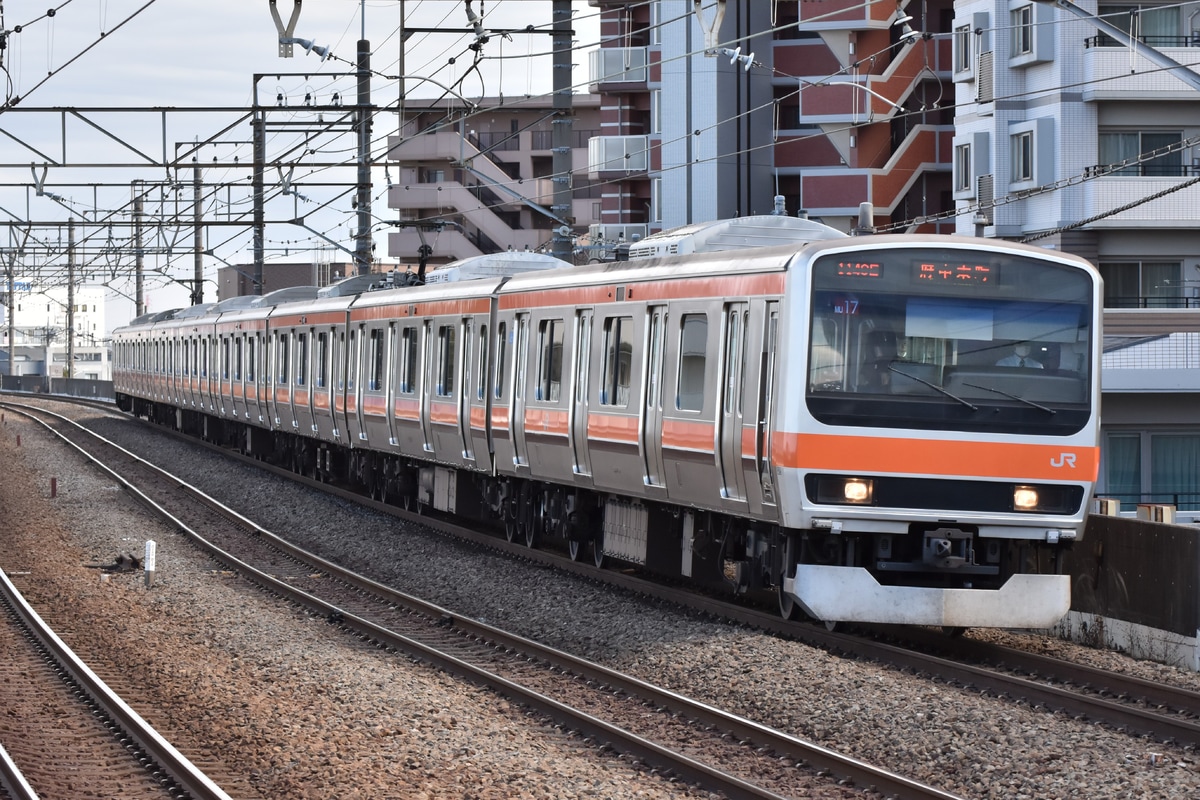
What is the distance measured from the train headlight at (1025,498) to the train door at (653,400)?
11.1 ft

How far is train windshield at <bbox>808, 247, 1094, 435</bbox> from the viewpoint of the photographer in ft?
38.3

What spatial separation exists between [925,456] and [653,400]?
3.31m

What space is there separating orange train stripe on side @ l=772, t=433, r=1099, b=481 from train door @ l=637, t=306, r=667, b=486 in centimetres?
257

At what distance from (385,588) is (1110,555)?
21.3 feet

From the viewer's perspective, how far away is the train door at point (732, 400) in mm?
12688

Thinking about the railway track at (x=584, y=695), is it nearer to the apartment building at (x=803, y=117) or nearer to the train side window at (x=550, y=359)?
the train side window at (x=550, y=359)

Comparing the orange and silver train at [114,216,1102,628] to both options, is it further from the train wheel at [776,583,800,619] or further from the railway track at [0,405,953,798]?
the railway track at [0,405,953,798]

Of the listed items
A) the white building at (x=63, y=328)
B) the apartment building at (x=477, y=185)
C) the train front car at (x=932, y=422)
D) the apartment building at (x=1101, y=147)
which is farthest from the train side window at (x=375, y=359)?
the white building at (x=63, y=328)

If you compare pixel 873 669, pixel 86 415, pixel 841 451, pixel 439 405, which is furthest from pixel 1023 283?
pixel 86 415

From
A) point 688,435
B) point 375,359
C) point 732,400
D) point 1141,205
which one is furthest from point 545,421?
point 1141,205

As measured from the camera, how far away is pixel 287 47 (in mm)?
19844

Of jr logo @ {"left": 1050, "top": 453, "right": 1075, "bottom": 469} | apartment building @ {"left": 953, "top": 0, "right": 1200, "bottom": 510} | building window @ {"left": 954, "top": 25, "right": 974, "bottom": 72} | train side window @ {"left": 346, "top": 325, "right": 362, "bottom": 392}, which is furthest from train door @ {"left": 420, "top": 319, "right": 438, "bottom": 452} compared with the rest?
building window @ {"left": 954, "top": 25, "right": 974, "bottom": 72}

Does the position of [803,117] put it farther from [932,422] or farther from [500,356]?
[932,422]

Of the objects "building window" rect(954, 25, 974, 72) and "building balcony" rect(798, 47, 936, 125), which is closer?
"building window" rect(954, 25, 974, 72)
